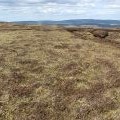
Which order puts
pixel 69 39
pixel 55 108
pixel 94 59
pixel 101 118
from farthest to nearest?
1. pixel 69 39
2. pixel 94 59
3. pixel 55 108
4. pixel 101 118

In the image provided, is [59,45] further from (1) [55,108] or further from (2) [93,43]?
(1) [55,108]

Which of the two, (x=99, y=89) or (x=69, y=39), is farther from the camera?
(x=69, y=39)

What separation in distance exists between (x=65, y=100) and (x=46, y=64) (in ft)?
43.3

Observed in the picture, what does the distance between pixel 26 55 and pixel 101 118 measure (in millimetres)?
25013

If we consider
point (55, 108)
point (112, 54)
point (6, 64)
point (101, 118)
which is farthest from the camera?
point (112, 54)

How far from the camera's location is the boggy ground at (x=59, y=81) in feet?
102

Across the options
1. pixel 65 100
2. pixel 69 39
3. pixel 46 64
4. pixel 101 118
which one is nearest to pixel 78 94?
pixel 65 100

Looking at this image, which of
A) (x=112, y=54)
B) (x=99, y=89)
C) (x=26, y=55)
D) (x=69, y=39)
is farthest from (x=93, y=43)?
(x=99, y=89)

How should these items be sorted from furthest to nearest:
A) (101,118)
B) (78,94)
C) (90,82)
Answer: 1. (90,82)
2. (78,94)
3. (101,118)

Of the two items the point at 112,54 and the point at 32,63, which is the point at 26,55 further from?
the point at 112,54

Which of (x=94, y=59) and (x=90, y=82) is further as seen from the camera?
(x=94, y=59)

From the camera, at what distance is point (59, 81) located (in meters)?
39.1

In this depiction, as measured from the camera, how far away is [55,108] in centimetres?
3181

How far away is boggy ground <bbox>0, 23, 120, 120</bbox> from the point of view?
30969 mm
